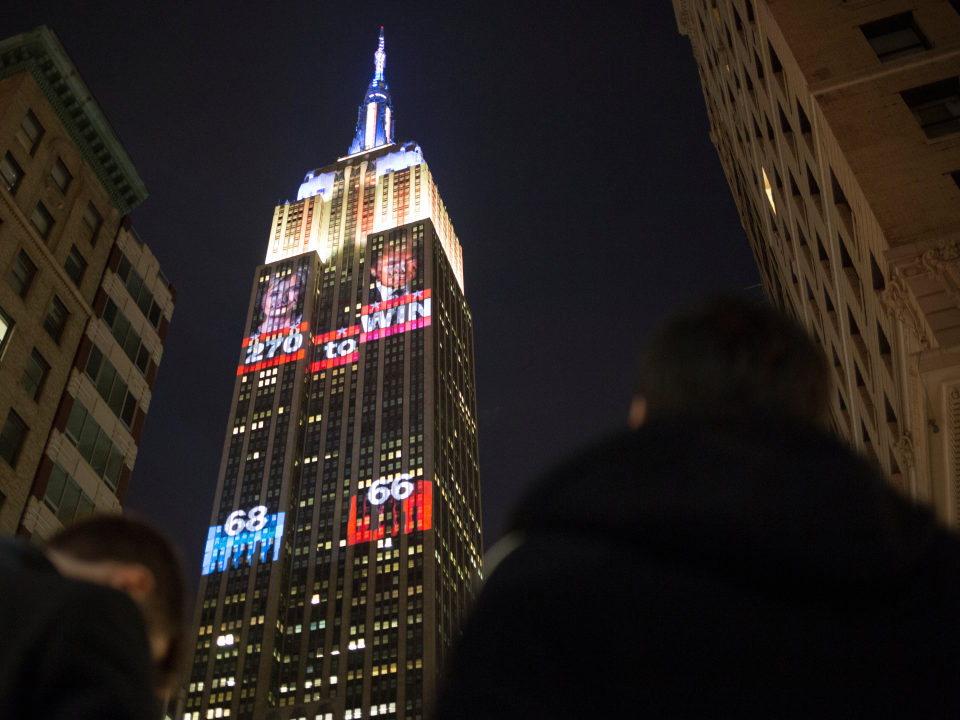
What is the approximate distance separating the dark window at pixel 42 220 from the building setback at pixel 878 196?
90.6ft

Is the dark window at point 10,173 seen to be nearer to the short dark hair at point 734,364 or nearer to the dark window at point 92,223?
the dark window at point 92,223

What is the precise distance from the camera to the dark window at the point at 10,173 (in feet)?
88.2

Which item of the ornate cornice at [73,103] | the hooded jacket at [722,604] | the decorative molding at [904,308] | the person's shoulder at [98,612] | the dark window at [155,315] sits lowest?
the hooded jacket at [722,604]

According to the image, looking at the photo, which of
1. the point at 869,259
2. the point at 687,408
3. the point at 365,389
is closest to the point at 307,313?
the point at 365,389

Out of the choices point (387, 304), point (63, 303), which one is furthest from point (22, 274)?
point (387, 304)

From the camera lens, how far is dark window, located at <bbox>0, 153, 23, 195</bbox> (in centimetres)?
2688

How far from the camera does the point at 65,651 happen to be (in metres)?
2.64

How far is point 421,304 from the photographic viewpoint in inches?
6693

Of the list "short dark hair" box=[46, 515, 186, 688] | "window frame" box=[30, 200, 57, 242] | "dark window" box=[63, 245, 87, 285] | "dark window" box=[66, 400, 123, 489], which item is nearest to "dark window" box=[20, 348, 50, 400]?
"dark window" box=[66, 400, 123, 489]

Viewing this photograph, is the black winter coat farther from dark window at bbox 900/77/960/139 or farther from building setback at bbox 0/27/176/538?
dark window at bbox 900/77/960/139

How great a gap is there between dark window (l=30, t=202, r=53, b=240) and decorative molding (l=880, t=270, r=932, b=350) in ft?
93.7

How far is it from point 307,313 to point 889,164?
6314 inches

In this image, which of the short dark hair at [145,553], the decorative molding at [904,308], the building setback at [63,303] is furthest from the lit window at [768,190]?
the short dark hair at [145,553]

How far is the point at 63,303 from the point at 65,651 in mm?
30357
